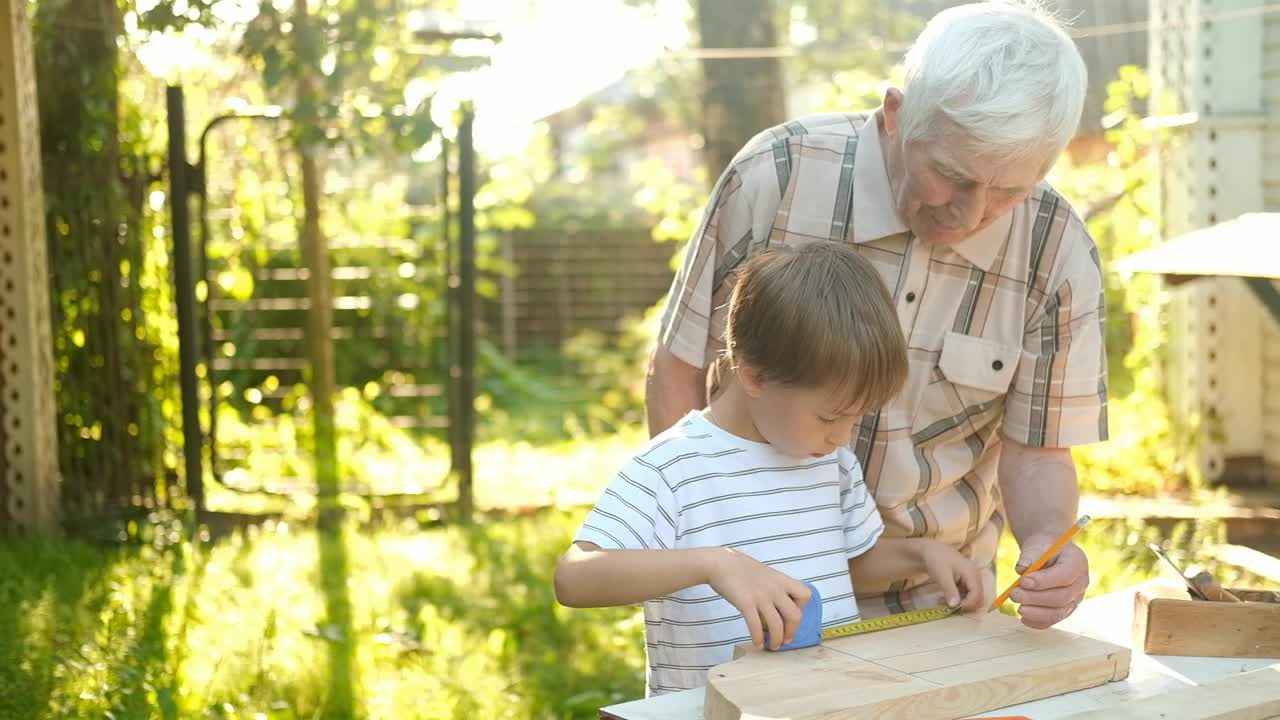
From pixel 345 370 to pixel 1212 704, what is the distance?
7.84 m

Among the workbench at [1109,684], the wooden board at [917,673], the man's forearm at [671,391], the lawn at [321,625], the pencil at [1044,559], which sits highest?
the man's forearm at [671,391]

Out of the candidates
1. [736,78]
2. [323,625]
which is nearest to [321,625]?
[323,625]

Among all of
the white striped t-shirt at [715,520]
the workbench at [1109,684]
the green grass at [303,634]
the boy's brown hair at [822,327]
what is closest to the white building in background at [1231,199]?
the green grass at [303,634]

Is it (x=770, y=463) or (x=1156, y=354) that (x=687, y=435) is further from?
(x=1156, y=354)

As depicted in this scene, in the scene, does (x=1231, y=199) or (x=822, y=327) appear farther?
(x=1231, y=199)

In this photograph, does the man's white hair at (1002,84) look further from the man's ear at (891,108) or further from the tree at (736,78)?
the tree at (736,78)

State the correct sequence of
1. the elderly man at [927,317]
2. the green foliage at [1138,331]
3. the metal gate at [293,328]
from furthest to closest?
1. the green foliage at [1138,331]
2. the metal gate at [293,328]
3. the elderly man at [927,317]

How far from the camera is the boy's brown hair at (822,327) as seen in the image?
5.77 ft

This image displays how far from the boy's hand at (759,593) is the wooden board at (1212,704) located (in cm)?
37

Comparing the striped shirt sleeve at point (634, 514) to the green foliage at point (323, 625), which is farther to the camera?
the green foliage at point (323, 625)

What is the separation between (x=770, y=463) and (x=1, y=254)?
4.04 metres

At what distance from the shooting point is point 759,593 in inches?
64.3

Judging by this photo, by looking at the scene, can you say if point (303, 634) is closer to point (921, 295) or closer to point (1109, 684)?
point (921, 295)

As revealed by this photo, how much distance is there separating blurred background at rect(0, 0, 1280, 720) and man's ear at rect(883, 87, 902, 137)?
0.79 metres
